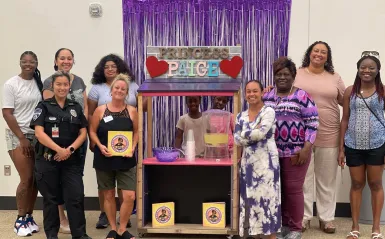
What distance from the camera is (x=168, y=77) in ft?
13.3

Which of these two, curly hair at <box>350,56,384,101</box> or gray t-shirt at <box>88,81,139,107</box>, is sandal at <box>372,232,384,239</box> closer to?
curly hair at <box>350,56,384,101</box>

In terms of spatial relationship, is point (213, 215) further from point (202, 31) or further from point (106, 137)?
point (202, 31)

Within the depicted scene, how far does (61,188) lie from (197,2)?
85.5 inches

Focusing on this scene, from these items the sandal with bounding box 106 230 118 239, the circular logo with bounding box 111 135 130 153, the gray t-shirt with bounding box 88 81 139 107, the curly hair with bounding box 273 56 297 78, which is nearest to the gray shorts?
the gray t-shirt with bounding box 88 81 139 107

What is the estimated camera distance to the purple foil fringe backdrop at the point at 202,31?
179 inches

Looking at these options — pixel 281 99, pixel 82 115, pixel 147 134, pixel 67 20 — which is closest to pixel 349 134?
pixel 281 99

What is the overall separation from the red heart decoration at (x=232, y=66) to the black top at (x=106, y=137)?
0.91 metres

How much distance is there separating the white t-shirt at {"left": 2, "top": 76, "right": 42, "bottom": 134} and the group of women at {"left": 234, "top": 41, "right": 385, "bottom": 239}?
1.80 metres

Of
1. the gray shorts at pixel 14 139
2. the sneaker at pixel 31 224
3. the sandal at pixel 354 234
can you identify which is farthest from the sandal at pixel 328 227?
the gray shorts at pixel 14 139

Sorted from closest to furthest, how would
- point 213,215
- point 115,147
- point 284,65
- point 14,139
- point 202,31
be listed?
point 284,65 → point 115,147 → point 213,215 → point 14,139 → point 202,31

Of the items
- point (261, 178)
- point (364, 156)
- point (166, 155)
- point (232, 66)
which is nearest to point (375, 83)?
point (364, 156)

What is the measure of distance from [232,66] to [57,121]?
1.47 m

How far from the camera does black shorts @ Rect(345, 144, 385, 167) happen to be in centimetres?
376

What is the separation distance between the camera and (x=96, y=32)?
4.77 meters
